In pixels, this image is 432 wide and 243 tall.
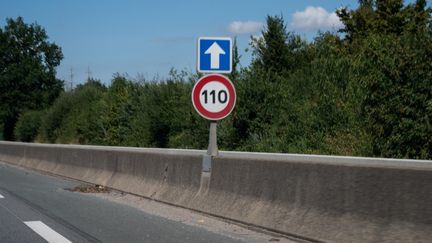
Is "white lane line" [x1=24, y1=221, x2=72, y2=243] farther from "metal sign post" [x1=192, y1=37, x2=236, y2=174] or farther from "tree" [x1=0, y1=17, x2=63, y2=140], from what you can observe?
"tree" [x1=0, y1=17, x2=63, y2=140]

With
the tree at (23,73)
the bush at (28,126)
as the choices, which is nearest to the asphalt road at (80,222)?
the bush at (28,126)

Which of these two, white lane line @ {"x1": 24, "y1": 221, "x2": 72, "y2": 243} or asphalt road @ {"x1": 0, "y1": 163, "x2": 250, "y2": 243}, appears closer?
white lane line @ {"x1": 24, "y1": 221, "x2": 72, "y2": 243}

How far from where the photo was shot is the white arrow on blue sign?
37.7ft

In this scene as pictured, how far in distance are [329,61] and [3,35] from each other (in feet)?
185

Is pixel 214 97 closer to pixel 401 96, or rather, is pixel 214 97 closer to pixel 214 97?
pixel 214 97

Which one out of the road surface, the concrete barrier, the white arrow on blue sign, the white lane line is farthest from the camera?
A: the white arrow on blue sign

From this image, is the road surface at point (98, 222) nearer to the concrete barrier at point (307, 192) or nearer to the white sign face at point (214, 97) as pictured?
the concrete barrier at point (307, 192)

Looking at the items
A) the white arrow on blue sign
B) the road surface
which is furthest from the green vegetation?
the road surface

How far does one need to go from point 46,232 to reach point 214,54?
4.55 meters

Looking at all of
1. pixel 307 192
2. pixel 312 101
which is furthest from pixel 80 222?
pixel 312 101

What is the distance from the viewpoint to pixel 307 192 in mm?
8320

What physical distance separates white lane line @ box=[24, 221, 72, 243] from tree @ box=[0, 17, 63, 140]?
5820 centimetres

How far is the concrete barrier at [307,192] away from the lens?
669cm

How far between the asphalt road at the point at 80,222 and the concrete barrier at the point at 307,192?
0.85 m
